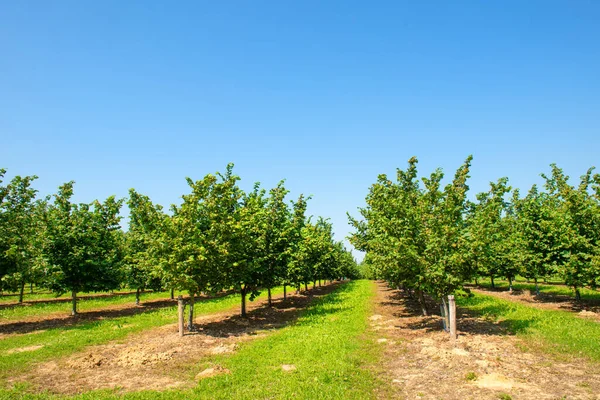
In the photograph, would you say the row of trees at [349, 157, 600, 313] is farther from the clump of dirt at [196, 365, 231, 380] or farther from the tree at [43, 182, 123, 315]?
the tree at [43, 182, 123, 315]

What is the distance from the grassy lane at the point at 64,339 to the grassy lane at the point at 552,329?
20809 mm

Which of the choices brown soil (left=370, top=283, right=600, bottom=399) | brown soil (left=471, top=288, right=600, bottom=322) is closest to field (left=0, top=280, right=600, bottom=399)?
brown soil (left=370, top=283, right=600, bottom=399)

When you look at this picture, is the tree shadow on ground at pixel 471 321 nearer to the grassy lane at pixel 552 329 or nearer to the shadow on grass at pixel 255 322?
the grassy lane at pixel 552 329

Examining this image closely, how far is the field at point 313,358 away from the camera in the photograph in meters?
10.5

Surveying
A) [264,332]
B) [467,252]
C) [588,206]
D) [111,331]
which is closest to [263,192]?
[264,332]

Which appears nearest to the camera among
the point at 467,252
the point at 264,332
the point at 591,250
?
the point at 467,252

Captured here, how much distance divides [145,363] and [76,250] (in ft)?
55.2

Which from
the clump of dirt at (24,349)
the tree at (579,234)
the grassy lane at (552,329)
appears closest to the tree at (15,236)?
the clump of dirt at (24,349)

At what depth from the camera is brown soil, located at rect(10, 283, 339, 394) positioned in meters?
11.8

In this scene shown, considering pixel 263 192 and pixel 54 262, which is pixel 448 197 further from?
pixel 54 262

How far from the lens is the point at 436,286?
650 inches

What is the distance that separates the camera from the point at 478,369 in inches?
457

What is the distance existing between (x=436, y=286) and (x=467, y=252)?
2.20 meters

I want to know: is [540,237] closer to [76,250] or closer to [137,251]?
[76,250]
